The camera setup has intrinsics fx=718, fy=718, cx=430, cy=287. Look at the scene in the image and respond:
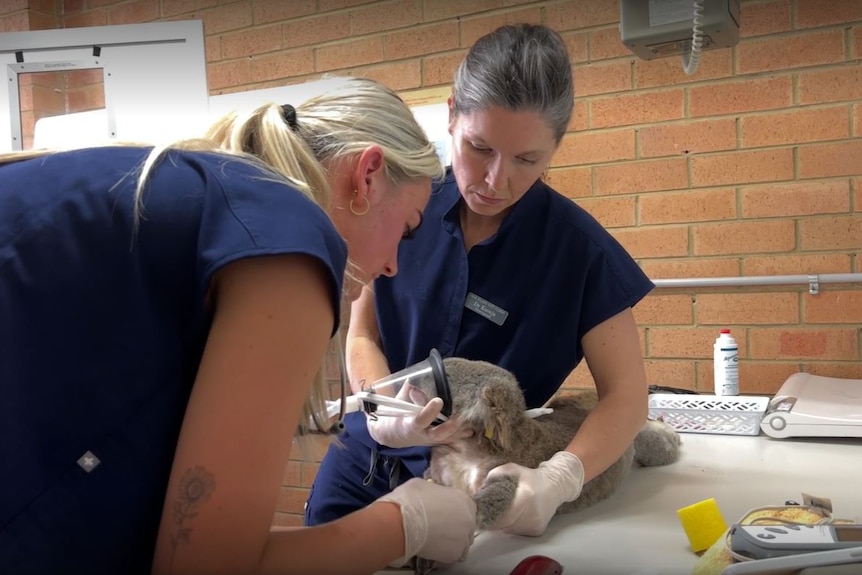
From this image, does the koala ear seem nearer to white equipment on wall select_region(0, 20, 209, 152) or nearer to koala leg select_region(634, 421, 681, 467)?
koala leg select_region(634, 421, 681, 467)

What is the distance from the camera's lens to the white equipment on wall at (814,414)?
1625 mm

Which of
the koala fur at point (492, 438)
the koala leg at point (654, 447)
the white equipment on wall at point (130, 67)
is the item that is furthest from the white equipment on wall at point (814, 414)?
the white equipment on wall at point (130, 67)

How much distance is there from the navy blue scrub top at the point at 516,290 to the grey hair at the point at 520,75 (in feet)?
0.67

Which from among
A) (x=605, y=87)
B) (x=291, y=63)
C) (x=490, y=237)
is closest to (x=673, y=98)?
(x=605, y=87)

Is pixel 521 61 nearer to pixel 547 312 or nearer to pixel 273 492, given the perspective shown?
pixel 547 312

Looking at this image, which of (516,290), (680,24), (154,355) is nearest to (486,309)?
(516,290)

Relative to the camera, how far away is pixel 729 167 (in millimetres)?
2289

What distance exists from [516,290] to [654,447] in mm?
445

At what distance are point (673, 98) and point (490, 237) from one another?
4.09 feet

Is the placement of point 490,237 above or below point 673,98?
below

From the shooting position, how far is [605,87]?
2447 mm

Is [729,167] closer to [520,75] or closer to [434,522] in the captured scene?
[520,75]

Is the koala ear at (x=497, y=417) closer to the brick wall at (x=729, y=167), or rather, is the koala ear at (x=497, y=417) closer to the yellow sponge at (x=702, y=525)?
the yellow sponge at (x=702, y=525)

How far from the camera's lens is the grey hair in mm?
1250
